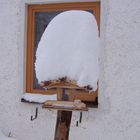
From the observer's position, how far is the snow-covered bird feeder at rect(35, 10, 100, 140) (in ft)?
6.39

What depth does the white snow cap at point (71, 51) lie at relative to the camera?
1.95m

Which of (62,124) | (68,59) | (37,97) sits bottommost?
(37,97)

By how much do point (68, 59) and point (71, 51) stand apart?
5 centimetres

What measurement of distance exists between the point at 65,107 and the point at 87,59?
34cm

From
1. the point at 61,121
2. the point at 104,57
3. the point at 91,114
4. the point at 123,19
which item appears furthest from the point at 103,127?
the point at 61,121

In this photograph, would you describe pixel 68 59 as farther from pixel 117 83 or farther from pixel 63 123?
pixel 117 83

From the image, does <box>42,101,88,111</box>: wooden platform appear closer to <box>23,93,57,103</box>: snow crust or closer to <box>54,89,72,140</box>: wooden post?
<box>54,89,72,140</box>: wooden post

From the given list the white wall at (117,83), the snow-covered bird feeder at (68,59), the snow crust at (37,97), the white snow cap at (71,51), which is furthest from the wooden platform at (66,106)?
the snow crust at (37,97)

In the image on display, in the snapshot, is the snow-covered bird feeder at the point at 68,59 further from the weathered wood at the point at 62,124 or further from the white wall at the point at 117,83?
the white wall at the point at 117,83

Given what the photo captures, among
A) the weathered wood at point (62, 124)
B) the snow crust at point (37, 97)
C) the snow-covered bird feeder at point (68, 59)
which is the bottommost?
the snow crust at point (37, 97)

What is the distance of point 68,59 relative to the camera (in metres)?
1.95

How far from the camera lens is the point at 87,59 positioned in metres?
1.96

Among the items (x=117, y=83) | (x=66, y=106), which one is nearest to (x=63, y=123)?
(x=66, y=106)

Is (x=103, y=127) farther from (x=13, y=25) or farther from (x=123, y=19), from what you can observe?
(x=13, y=25)
